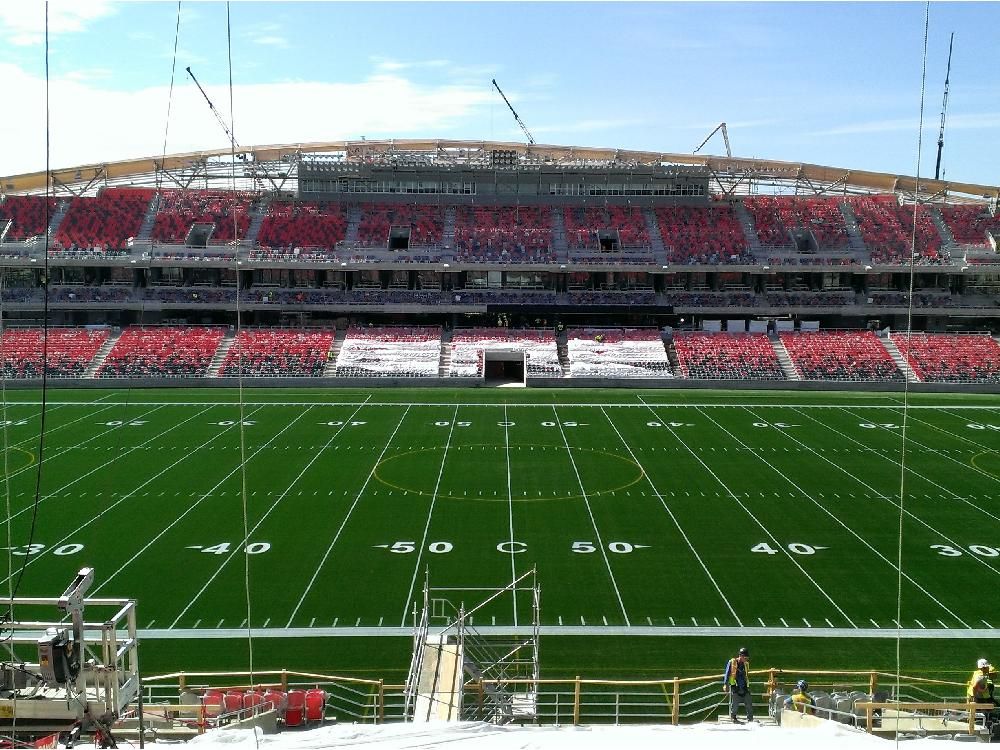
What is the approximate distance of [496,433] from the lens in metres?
31.6

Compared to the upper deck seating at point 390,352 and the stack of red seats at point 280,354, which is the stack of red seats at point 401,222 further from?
the stack of red seats at point 280,354

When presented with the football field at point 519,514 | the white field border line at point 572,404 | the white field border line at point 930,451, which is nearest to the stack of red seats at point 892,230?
the white field border line at point 572,404

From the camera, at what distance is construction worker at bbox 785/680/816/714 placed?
35.5ft

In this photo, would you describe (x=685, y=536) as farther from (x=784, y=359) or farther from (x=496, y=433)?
(x=784, y=359)

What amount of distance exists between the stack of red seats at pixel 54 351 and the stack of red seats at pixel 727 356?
94.7 ft

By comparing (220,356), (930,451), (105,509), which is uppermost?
(220,356)

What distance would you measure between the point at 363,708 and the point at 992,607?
12.1 metres

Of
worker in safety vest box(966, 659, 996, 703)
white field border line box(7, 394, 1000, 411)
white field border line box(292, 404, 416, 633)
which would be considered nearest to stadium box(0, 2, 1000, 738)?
white field border line box(292, 404, 416, 633)

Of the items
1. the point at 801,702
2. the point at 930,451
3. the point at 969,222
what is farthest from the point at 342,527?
the point at 969,222

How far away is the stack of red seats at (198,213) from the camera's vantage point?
50.6m

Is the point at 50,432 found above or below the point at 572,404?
below

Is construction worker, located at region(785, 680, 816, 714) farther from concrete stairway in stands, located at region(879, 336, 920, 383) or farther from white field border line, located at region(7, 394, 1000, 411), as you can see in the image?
concrete stairway in stands, located at region(879, 336, 920, 383)

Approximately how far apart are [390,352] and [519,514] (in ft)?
76.4

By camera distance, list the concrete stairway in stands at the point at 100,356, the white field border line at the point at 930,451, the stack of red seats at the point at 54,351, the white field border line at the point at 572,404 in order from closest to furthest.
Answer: the white field border line at the point at 930,451 → the white field border line at the point at 572,404 → the stack of red seats at the point at 54,351 → the concrete stairway in stands at the point at 100,356
